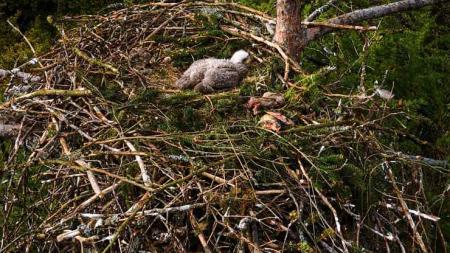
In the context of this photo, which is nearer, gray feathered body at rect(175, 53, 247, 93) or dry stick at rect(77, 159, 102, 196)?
dry stick at rect(77, 159, 102, 196)

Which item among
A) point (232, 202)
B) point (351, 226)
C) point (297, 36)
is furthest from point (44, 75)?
point (351, 226)

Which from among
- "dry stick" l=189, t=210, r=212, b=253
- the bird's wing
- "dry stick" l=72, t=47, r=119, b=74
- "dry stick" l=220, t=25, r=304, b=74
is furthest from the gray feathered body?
"dry stick" l=189, t=210, r=212, b=253

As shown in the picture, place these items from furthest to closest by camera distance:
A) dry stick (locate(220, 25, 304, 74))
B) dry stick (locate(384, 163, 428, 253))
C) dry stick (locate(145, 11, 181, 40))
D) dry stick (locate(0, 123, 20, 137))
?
dry stick (locate(145, 11, 181, 40)) < dry stick (locate(220, 25, 304, 74)) < dry stick (locate(0, 123, 20, 137)) < dry stick (locate(384, 163, 428, 253))

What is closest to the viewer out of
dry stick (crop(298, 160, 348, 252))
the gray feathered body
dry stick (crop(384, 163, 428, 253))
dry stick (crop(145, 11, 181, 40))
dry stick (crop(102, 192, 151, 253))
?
dry stick (crop(102, 192, 151, 253))

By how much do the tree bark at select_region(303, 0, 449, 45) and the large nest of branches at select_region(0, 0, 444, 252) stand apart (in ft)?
0.96

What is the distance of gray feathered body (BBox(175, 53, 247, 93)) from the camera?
3.72 m

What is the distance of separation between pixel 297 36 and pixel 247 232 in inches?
67.3

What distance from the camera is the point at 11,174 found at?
314 centimetres

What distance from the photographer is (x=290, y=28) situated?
3984 mm

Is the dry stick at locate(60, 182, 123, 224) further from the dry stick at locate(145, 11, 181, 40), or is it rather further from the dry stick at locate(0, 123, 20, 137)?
the dry stick at locate(145, 11, 181, 40)

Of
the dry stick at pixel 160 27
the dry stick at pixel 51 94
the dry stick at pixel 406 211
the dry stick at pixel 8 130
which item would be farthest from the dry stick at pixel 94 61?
the dry stick at pixel 406 211

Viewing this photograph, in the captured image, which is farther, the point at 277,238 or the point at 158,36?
the point at 158,36

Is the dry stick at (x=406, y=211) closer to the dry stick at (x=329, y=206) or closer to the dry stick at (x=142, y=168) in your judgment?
the dry stick at (x=329, y=206)

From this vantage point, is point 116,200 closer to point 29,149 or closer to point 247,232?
point 247,232
